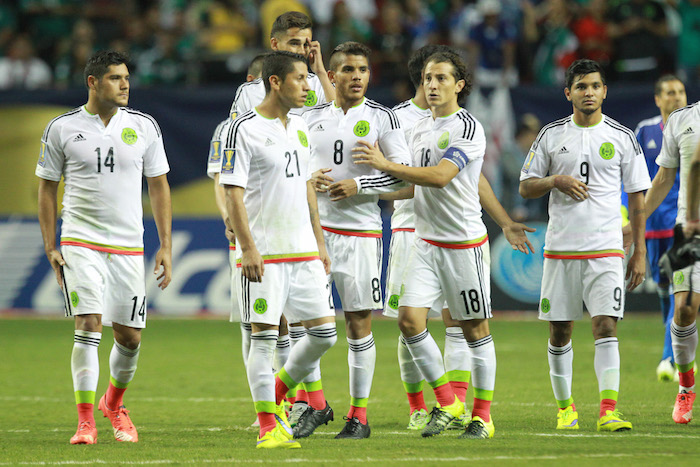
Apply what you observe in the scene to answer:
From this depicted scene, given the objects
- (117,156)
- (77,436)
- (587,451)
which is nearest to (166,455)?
(77,436)

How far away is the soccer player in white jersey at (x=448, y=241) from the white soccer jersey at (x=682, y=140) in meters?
1.61

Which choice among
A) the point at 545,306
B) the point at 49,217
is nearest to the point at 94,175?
the point at 49,217

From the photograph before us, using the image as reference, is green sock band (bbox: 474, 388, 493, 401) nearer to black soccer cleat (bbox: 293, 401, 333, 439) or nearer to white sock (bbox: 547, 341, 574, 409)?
white sock (bbox: 547, 341, 574, 409)

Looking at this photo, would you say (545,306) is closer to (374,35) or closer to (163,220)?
(163,220)

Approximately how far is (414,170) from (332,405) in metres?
2.58

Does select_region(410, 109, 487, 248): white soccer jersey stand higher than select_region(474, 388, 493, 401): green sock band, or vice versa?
select_region(410, 109, 487, 248): white soccer jersey

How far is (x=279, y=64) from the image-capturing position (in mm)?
6480

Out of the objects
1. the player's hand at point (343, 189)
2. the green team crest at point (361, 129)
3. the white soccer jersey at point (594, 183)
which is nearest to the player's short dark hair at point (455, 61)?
the green team crest at point (361, 129)

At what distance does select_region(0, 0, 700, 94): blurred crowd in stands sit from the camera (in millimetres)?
16141

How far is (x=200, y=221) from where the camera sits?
1527 centimetres

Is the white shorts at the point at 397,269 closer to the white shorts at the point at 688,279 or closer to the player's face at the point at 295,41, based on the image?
the player's face at the point at 295,41

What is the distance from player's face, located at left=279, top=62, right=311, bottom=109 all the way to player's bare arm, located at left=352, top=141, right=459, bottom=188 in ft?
1.88

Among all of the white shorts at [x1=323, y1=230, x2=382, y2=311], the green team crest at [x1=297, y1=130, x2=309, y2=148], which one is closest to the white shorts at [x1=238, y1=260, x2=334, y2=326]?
the white shorts at [x1=323, y1=230, x2=382, y2=311]

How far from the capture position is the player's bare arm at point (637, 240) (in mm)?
7270
